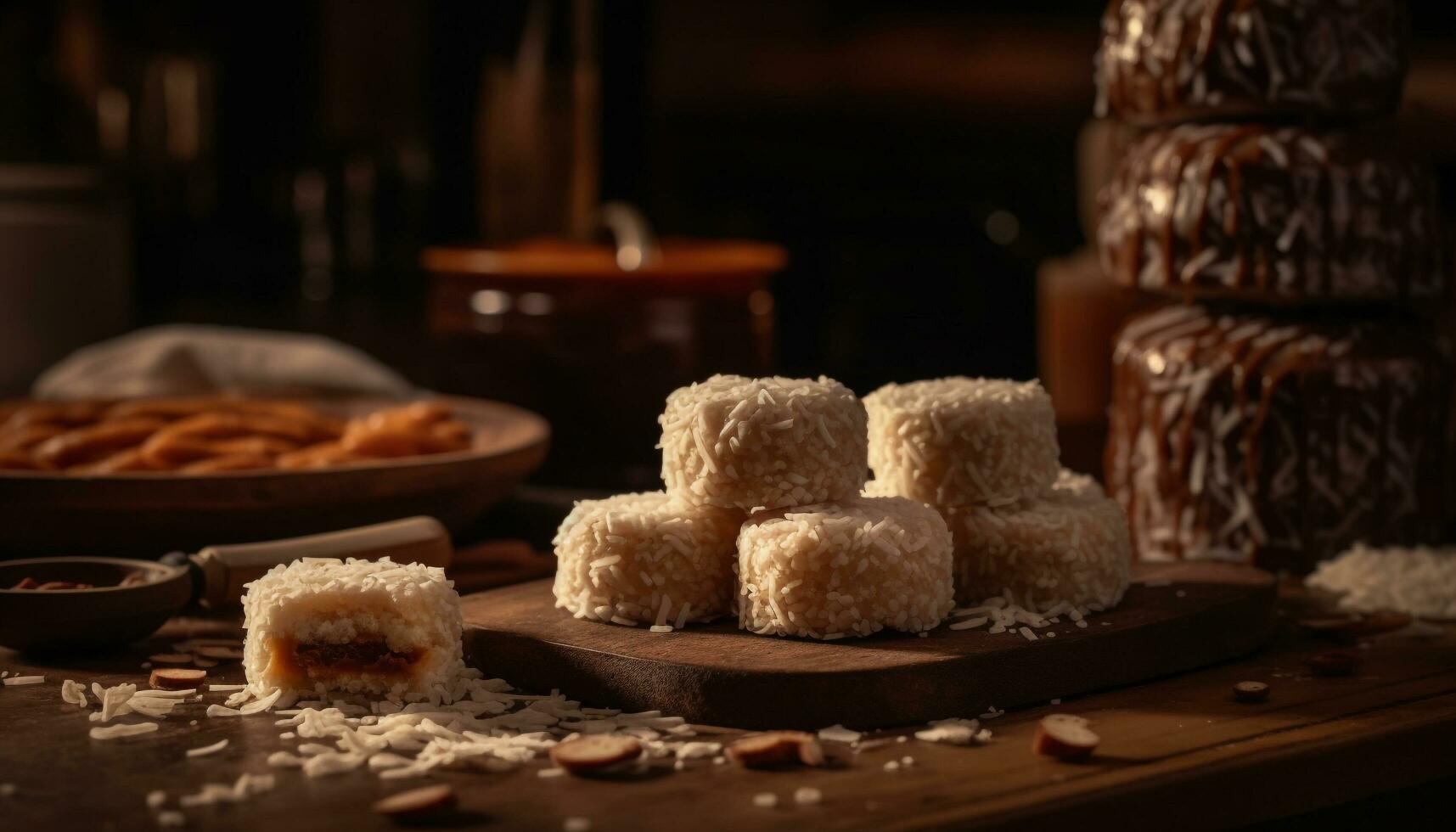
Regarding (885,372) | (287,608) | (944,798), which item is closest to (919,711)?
(944,798)

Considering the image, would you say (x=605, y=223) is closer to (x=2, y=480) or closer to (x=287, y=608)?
(x=2, y=480)

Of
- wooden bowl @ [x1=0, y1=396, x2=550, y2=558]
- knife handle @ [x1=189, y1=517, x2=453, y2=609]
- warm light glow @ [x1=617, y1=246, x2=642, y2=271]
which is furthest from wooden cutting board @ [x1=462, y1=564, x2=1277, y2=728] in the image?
warm light glow @ [x1=617, y1=246, x2=642, y2=271]

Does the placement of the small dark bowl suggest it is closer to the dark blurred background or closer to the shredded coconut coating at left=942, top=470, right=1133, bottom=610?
the shredded coconut coating at left=942, top=470, right=1133, bottom=610

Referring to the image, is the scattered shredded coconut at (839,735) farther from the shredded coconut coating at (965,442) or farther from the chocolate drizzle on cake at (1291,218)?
the chocolate drizzle on cake at (1291,218)

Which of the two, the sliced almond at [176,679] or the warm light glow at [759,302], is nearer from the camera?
the sliced almond at [176,679]

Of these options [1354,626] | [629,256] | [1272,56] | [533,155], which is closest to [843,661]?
[1354,626]

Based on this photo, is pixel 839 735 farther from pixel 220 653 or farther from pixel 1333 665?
pixel 220 653

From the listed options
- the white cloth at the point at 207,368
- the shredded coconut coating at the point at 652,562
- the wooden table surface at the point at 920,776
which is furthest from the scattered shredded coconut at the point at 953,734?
the white cloth at the point at 207,368
